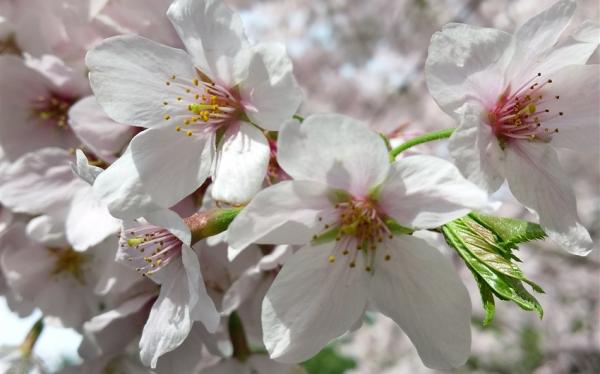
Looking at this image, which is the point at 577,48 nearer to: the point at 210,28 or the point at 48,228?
the point at 210,28

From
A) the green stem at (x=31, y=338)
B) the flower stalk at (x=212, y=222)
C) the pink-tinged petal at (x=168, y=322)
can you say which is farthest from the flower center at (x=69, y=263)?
the flower stalk at (x=212, y=222)

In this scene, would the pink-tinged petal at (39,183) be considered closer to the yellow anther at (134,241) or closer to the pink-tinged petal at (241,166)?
the yellow anther at (134,241)

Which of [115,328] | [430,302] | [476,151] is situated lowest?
[115,328]

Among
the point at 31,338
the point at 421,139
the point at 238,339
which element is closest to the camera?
the point at 421,139

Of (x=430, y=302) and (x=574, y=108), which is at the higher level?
(x=574, y=108)

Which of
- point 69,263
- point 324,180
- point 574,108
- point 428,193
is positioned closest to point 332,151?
point 324,180

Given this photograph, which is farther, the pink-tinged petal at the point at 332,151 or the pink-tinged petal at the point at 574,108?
the pink-tinged petal at the point at 574,108

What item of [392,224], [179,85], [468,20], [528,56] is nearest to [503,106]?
[528,56]

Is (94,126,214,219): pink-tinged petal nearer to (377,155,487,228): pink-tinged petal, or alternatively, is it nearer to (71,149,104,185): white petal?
(71,149,104,185): white petal
